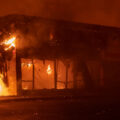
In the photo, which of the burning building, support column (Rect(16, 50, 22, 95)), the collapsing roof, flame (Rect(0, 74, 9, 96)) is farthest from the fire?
flame (Rect(0, 74, 9, 96))

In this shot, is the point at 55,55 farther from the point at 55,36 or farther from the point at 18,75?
the point at 18,75

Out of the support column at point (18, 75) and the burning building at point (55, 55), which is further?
the burning building at point (55, 55)

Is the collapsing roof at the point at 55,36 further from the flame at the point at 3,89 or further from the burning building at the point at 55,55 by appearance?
the flame at the point at 3,89

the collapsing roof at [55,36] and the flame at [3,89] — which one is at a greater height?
the collapsing roof at [55,36]

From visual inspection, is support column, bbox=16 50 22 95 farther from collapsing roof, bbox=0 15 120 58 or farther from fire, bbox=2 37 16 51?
fire, bbox=2 37 16 51

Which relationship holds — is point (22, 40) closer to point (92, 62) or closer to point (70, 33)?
point (70, 33)

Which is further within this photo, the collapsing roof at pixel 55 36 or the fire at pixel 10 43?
the collapsing roof at pixel 55 36

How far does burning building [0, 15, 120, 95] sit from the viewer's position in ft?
45.5

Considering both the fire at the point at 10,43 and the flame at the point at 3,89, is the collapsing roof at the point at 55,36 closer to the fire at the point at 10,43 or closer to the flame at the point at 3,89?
the fire at the point at 10,43

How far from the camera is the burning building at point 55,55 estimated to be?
1388 centimetres

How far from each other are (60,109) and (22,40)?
6.37 metres

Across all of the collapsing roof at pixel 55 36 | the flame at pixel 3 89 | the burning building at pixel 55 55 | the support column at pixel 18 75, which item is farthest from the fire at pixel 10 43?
the flame at pixel 3 89

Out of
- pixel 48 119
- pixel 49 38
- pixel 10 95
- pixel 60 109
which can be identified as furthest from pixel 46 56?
pixel 48 119

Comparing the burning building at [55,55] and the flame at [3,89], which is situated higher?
the burning building at [55,55]
